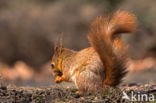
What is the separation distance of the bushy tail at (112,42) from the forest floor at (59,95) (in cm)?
25

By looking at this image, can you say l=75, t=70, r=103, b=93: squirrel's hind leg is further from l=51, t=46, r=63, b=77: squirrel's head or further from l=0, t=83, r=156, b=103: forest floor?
l=51, t=46, r=63, b=77: squirrel's head

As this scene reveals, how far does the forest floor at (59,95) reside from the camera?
6.89m

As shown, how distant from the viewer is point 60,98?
7152mm

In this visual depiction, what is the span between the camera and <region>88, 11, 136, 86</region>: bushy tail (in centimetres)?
689

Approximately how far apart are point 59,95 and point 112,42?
1.08m

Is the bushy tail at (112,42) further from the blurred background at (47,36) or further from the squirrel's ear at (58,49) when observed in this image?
the blurred background at (47,36)

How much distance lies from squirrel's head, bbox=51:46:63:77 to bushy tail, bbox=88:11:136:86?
0.87m

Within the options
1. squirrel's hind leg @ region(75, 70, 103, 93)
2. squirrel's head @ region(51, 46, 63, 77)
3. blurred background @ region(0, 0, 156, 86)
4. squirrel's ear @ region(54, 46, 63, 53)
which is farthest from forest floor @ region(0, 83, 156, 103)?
blurred background @ region(0, 0, 156, 86)

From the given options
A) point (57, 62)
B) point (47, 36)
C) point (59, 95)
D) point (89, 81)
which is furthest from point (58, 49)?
point (47, 36)

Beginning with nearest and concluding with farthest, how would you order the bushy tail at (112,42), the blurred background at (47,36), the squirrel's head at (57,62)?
1. the bushy tail at (112,42)
2. the squirrel's head at (57,62)
3. the blurred background at (47,36)

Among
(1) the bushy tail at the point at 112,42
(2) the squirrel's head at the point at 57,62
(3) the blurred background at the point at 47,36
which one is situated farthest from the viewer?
(3) the blurred background at the point at 47,36

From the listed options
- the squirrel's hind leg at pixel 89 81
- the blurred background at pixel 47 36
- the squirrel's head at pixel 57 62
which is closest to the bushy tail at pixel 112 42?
the squirrel's hind leg at pixel 89 81

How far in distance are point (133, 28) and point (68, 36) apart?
41.5 feet

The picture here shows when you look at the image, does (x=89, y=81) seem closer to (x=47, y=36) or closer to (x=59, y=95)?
(x=59, y=95)
